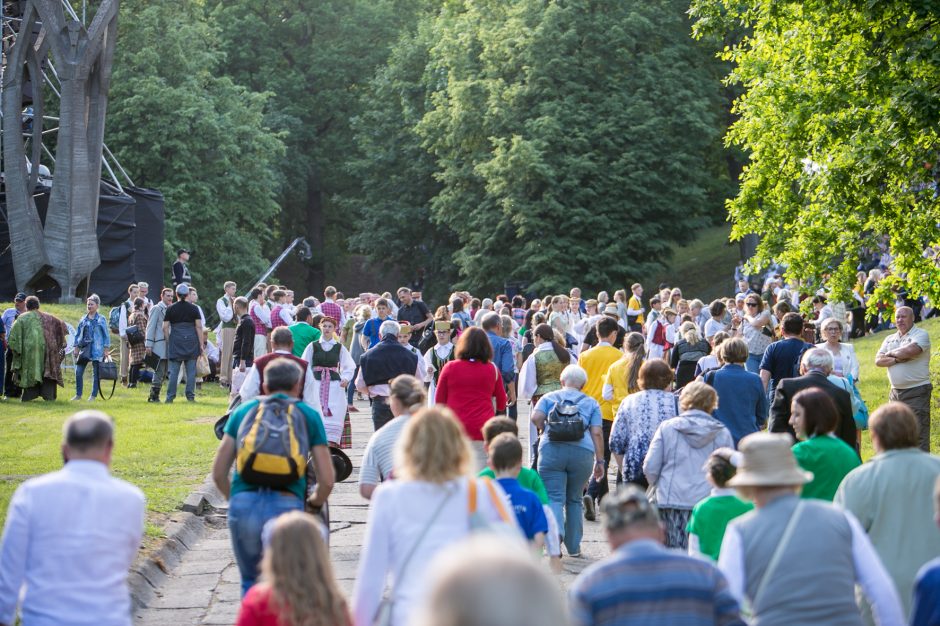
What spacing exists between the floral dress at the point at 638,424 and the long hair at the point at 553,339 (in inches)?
122

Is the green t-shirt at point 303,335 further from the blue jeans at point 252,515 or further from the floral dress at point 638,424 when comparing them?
the blue jeans at point 252,515

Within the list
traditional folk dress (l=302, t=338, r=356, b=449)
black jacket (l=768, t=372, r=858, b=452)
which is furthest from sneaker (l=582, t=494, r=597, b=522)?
black jacket (l=768, t=372, r=858, b=452)

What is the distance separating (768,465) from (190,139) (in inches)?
1670

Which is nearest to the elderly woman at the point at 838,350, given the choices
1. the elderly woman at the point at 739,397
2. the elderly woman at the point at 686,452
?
the elderly woman at the point at 739,397

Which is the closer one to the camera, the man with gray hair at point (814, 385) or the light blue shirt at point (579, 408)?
A: the man with gray hair at point (814, 385)

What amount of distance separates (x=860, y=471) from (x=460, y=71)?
153 ft

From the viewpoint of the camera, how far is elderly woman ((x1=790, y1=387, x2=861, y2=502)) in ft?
24.9

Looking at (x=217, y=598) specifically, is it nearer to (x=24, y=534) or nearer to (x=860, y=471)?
(x=24, y=534)

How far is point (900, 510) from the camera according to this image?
256 inches

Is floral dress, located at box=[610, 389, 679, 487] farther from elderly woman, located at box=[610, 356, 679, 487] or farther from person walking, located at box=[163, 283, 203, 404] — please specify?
person walking, located at box=[163, 283, 203, 404]

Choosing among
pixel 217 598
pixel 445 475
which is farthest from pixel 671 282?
pixel 445 475

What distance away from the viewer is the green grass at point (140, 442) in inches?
563

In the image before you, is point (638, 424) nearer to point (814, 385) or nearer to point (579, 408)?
point (579, 408)

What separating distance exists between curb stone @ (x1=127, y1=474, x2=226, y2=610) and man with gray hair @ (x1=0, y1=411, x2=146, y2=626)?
4.10 m
